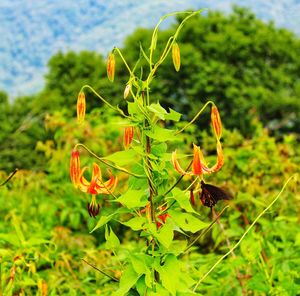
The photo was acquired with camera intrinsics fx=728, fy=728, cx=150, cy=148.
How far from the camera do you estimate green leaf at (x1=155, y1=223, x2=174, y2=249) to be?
172cm

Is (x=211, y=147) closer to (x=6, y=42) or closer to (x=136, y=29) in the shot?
(x=136, y=29)

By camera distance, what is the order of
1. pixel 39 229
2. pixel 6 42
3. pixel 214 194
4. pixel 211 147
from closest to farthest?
pixel 214 194 < pixel 39 229 < pixel 211 147 < pixel 6 42

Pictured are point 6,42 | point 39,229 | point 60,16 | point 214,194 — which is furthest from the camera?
point 60,16

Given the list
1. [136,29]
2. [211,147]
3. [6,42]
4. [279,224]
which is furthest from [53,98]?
[6,42]

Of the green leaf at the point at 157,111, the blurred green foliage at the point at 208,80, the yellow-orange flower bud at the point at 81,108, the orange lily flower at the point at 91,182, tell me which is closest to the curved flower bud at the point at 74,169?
the orange lily flower at the point at 91,182

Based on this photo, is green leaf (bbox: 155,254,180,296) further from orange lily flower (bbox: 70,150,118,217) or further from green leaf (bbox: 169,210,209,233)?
orange lily flower (bbox: 70,150,118,217)

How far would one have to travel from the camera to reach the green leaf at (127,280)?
1739 mm

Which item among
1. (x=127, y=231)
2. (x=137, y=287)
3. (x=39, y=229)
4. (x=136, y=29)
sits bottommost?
(x=136, y=29)

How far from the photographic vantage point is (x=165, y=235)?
1.73 metres

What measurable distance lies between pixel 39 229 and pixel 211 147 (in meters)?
1.82

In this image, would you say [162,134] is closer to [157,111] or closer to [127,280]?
[157,111]

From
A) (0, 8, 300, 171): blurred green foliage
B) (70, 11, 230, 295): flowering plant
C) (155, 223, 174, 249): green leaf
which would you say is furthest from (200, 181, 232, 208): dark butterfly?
(0, 8, 300, 171): blurred green foliage

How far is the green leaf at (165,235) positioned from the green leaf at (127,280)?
4.3 inches

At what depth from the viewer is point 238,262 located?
2459 mm
